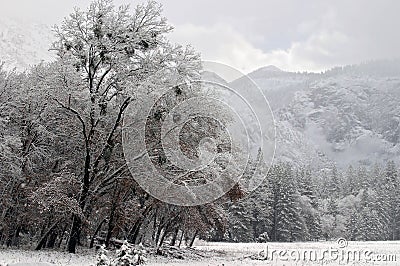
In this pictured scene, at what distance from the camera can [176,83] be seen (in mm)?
23672

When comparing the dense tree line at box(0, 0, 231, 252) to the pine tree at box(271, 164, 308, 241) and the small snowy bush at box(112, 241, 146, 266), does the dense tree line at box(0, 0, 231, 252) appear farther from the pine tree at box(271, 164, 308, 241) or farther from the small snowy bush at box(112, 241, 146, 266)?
the pine tree at box(271, 164, 308, 241)

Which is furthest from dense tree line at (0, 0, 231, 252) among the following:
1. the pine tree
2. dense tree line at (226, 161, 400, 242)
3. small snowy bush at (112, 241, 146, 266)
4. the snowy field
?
the pine tree

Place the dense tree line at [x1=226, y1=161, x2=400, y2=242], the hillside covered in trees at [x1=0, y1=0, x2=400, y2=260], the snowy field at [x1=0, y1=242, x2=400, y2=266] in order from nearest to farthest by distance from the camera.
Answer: the snowy field at [x1=0, y1=242, x2=400, y2=266], the hillside covered in trees at [x1=0, y1=0, x2=400, y2=260], the dense tree line at [x1=226, y1=161, x2=400, y2=242]

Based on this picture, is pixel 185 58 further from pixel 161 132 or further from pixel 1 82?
pixel 1 82

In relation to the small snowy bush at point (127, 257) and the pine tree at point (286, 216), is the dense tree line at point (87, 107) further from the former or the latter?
the pine tree at point (286, 216)

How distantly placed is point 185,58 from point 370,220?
72583mm

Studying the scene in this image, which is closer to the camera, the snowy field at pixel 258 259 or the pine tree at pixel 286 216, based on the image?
the snowy field at pixel 258 259

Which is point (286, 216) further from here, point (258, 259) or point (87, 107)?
point (87, 107)

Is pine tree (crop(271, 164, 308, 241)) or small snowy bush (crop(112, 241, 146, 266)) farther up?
pine tree (crop(271, 164, 308, 241))

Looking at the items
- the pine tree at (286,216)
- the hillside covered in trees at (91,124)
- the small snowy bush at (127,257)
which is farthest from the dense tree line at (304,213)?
the small snowy bush at (127,257)

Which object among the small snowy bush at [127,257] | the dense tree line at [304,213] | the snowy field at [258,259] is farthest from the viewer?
the dense tree line at [304,213]

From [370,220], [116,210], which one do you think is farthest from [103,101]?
[370,220]

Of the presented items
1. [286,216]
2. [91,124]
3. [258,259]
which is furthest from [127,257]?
[286,216]

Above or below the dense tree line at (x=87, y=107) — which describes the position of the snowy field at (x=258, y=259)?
below
